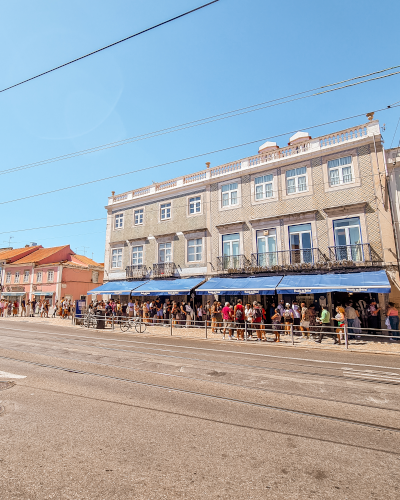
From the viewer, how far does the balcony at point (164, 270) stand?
952 inches

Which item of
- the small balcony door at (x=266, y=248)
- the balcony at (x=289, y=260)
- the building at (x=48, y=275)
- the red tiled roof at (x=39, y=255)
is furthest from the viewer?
the red tiled roof at (x=39, y=255)

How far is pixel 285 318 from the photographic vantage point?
53.0 ft

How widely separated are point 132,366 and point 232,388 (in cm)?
322

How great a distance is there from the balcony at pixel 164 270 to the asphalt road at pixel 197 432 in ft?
51.1

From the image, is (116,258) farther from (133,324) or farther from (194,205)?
(133,324)

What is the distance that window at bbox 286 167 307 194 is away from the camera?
789 inches

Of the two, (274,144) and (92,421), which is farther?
(274,144)

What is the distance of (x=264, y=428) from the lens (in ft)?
14.9

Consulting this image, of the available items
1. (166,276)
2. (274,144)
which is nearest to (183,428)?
(166,276)

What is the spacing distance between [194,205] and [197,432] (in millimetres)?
21140

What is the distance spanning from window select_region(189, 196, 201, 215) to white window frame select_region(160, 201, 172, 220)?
201 centimetres

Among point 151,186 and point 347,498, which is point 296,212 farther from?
point 347,498

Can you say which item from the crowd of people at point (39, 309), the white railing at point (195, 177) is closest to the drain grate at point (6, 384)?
the white railing at point (195, 177)

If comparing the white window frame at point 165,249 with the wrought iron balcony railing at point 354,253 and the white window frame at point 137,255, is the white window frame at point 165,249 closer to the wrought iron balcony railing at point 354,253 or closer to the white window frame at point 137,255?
the white window frame at point 137,255
